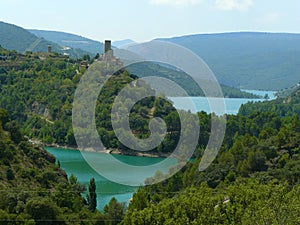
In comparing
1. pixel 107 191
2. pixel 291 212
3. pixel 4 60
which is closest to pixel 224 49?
pixel 4 60

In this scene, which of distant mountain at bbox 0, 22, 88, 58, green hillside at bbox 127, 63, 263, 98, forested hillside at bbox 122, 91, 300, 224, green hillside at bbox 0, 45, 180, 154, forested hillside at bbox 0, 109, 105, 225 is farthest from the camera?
distant mountain at bbox 0, 22, 88, 58

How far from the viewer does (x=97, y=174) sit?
2011 cm

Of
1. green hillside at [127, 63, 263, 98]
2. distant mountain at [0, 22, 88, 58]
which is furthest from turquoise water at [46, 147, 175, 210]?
distant mountain at [0, 22, 88, 58]

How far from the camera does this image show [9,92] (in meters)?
32.1

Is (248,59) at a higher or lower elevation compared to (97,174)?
higher

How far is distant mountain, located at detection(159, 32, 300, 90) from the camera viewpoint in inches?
3676

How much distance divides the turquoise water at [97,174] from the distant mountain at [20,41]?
4082 cm

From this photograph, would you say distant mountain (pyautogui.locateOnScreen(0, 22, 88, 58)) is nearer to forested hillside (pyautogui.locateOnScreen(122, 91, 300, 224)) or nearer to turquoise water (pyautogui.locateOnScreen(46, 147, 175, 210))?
turquoise water (pyautogui.locateOnScreen(46, 147, 175, 210))

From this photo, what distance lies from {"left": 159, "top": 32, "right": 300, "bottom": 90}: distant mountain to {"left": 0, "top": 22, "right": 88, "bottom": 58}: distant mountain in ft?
88.1

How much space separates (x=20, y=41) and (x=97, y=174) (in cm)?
5296

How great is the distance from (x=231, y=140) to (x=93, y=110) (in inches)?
276

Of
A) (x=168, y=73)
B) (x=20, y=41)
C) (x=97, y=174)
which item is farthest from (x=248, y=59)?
(x=97, y=174)

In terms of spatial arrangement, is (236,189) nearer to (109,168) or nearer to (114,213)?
(114,213)

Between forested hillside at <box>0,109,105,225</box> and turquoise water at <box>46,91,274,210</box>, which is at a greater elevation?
forested hillside at <box>0,109,105,225</box>
